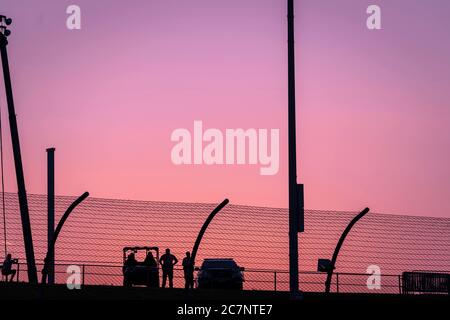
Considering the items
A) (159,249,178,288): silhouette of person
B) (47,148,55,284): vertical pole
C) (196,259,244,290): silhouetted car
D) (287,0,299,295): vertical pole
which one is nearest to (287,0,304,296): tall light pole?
(287,0,299,295): vertical pole

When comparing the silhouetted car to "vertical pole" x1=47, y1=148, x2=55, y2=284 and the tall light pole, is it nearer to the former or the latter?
"vertical pole" x1=47, y1=148, x2=55, y2=284

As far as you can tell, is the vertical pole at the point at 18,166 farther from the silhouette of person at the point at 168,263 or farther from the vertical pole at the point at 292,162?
the vertical pole at the point at 292,162

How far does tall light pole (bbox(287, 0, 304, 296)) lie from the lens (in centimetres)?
2867

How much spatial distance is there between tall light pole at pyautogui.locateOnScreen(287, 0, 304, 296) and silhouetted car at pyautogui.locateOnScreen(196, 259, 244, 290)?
14.7 metres

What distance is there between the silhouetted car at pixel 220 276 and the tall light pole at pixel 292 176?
1475 centimetres

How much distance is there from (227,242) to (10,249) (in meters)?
8.26

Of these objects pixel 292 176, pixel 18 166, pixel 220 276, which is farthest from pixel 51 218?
pixel 220 276

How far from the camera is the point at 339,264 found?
30.9 meters

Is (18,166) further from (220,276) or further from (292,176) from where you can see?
(292,176)

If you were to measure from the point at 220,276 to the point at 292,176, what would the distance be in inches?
655

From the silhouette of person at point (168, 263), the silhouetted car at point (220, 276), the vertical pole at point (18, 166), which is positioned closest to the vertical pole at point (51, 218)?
the vertical pole at point (18, 166)
